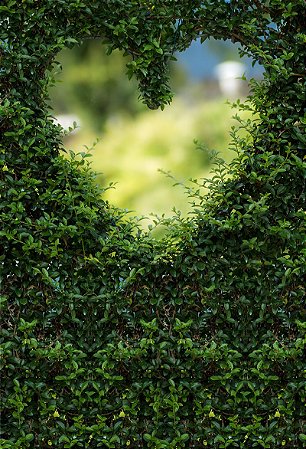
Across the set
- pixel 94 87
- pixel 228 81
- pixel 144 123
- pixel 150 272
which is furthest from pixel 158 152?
pixel 150 272

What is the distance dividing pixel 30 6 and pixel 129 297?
136 centimetres

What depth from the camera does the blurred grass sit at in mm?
9852

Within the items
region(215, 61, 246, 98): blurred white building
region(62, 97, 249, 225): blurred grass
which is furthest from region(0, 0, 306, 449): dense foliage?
region(215, 61, 246, 98): blurred white building

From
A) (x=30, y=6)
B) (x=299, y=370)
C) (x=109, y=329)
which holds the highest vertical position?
(x=30, y=6)

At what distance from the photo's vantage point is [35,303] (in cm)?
319

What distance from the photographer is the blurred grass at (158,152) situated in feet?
32.3

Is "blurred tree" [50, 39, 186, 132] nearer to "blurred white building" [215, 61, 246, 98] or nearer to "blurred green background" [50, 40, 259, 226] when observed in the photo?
"blurred green background" [50, 40, 259, 226]

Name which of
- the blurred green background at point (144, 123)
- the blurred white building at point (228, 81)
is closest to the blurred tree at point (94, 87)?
the blurred green background at point (144, 123)

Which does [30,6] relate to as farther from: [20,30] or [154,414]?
[154,414]

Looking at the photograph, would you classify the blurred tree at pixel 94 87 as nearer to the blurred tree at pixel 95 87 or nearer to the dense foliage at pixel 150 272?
the blurred tree at pixel 95 87

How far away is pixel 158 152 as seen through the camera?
1062 centimetres

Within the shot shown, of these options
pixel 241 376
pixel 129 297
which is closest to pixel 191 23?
pixel 129 297

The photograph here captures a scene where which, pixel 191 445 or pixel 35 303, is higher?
pixel 35 303

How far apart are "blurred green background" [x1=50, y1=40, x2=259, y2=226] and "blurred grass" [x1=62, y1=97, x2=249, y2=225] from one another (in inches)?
0.6
